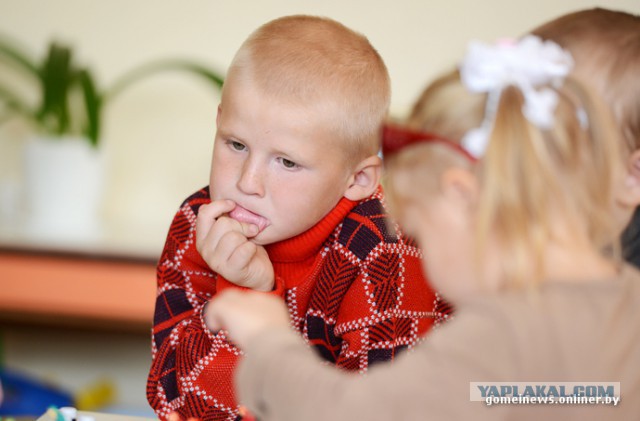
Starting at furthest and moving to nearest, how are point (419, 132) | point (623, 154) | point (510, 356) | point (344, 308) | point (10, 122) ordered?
point (10, 122), point (344, 308), point (623, 154), point (419, 132), point (510, 356)

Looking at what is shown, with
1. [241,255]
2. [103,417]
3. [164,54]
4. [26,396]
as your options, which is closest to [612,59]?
[241,255]

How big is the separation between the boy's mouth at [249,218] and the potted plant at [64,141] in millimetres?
1266

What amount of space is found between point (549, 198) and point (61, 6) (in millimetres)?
2299

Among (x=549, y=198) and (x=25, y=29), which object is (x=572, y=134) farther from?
(x=25, y=29)

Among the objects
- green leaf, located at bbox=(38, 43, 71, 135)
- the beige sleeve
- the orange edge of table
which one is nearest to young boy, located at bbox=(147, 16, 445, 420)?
the beige sleeve

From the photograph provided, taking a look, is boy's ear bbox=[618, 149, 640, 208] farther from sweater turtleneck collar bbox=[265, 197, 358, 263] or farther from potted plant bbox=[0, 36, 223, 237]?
potted plant bbox=[0, 36, 223, 237]

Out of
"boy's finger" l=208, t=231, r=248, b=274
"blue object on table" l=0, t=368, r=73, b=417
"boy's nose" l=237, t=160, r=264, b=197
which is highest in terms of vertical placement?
"boy's nose" l=237, t=160, r=264, b=197

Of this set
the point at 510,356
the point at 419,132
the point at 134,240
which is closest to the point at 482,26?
the point at 134,240

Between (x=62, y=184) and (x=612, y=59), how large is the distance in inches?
70.3

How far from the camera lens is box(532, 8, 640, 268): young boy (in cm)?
103

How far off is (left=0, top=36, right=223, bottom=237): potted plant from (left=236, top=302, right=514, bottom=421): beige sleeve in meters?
1.71

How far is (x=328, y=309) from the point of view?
1.23m

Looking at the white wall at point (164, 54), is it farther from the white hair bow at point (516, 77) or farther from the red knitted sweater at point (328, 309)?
the white hair bow at point (516, 77)

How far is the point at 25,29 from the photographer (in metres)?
2.74
